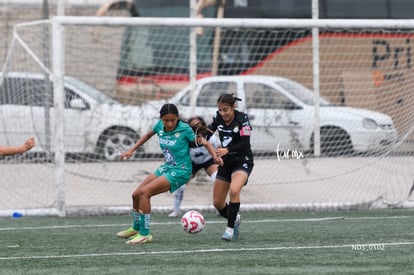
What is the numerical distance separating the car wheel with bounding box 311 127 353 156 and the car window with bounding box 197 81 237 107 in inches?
61.0

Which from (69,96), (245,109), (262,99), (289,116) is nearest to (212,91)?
(245,109)

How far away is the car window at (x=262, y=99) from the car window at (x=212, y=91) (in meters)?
0.29

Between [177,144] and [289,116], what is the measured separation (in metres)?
4.64

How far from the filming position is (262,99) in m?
15.3

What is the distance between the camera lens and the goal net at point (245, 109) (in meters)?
14.4

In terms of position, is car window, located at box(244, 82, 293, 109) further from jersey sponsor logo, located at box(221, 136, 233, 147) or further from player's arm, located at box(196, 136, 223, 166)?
player's arm, located at box(196, 136, 223, 166)

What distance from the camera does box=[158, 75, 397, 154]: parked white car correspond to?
1473 centimetres

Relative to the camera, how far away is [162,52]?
15266mm

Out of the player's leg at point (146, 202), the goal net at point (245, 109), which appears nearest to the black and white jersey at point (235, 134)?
the player's leg at point (146, 202)

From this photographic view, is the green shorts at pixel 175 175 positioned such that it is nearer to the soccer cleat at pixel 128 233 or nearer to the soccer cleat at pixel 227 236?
the soccer cleat at pixel 128 233

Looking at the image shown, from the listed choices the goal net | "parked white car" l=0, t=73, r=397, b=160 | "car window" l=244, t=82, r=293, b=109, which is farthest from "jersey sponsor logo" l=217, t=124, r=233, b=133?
"car window" l=244, t=82, r=293, b=109

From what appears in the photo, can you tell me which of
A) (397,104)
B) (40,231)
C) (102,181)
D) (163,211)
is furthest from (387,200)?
(40,231)

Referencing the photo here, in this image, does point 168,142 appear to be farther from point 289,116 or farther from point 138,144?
point 289,116

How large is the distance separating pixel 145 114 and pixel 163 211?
68.9 inches
